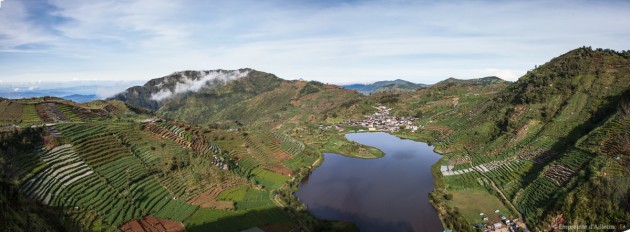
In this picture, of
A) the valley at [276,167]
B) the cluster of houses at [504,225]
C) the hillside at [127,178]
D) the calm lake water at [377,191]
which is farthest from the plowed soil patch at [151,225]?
the cluster of houses at [504,225]

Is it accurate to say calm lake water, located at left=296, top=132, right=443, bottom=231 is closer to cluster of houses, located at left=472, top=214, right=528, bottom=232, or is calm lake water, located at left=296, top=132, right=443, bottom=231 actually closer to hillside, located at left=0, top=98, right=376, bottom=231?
hillside, located at left=0, top=98, right=376, bottom=231

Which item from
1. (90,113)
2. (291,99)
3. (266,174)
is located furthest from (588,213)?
(291,99)

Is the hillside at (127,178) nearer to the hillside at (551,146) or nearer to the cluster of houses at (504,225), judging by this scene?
the cluster of houses at (504,225)

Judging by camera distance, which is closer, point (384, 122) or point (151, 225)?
point (151, 225)

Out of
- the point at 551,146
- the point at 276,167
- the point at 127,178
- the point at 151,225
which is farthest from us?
the point at 276,167

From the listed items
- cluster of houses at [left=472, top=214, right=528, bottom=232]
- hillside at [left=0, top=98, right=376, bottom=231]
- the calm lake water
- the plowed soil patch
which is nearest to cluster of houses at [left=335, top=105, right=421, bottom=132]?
the calm lake water

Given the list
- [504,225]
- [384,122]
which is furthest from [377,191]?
[384,122]

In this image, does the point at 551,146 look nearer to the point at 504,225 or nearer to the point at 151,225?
the point at 504,225
